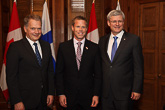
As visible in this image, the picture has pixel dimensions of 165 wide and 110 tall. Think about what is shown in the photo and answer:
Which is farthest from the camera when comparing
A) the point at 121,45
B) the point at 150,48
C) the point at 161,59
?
the point at 150,48

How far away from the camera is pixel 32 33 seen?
2014 millimetres

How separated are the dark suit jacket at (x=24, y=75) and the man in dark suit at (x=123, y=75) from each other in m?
0.80

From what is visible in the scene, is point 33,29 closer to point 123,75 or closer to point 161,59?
point 123,75

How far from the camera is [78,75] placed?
2158 mm

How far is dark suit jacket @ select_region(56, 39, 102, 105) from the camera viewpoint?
7.06ft

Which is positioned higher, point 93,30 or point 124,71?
point 93,30

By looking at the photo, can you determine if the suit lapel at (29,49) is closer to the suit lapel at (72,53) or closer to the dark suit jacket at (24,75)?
the dark suit jacket at (24,75)

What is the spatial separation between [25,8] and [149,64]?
3.13m

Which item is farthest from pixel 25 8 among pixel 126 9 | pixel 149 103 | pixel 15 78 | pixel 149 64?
pixel 149 103

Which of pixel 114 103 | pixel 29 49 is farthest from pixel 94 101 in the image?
pixel 29 49

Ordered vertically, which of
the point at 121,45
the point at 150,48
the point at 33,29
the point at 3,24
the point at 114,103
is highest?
the point at 3,24

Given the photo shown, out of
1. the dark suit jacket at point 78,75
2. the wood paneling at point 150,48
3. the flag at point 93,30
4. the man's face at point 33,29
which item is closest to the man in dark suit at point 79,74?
the dark suit jacket at point 78,75

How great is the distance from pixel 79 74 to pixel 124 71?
0.58 metres

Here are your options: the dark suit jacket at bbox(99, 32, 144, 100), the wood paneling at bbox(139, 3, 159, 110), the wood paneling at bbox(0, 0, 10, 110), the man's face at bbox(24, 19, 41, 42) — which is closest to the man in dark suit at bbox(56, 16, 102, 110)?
the dark suit jacket at bbox(99, 32, 144, 100)
